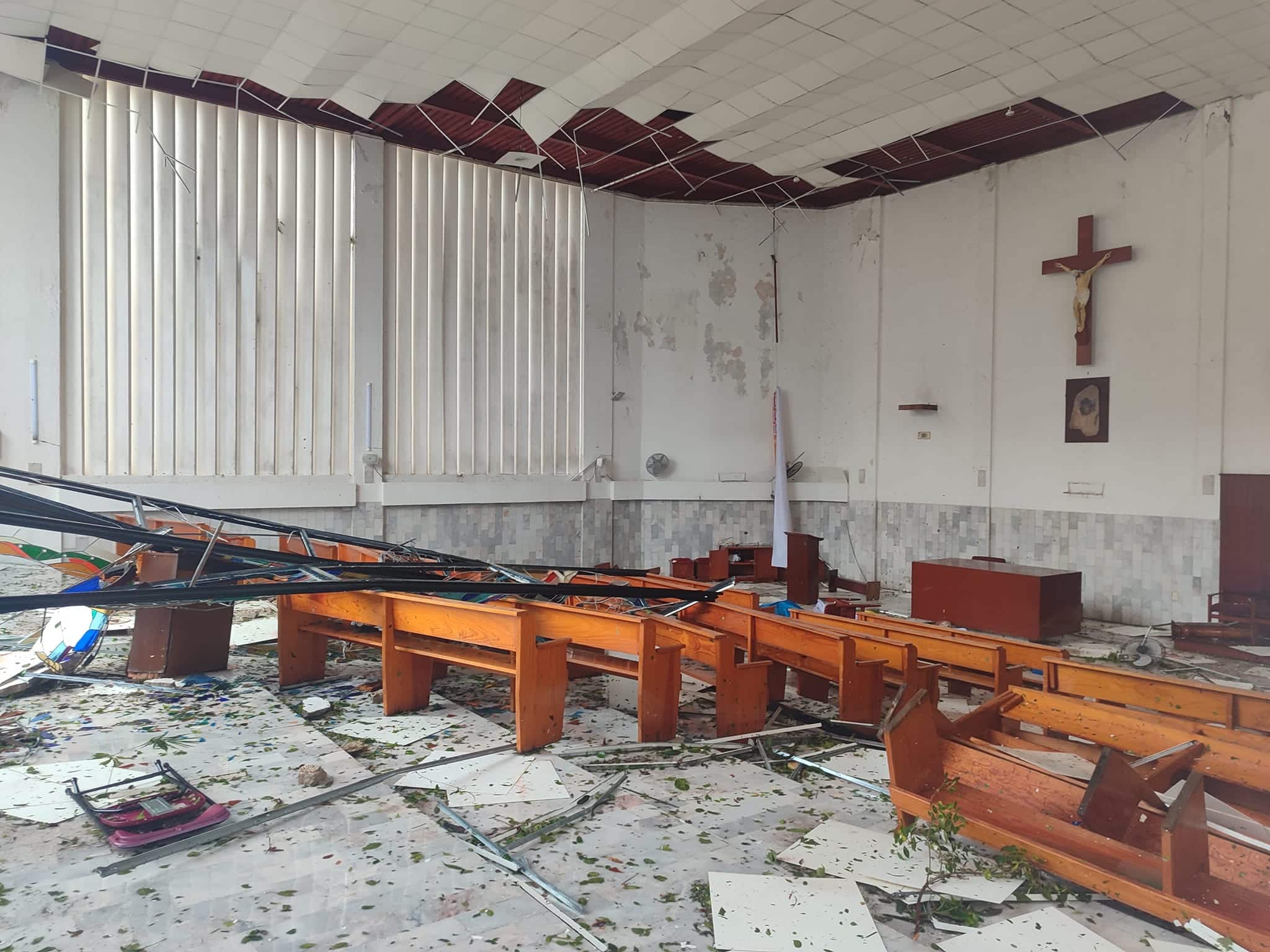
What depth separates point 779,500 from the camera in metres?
11.9

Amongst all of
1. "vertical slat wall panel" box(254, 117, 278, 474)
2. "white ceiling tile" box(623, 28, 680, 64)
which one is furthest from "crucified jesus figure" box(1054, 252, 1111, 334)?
"vertical slat wall panel" box(254, 117, 278, 474)

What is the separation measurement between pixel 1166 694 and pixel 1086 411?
5.91 metres

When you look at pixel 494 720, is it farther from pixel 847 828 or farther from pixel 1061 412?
pixel 1061 412

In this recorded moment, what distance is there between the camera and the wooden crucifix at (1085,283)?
9094 mm

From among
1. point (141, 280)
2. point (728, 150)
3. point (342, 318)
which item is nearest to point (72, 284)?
point (141, 280)

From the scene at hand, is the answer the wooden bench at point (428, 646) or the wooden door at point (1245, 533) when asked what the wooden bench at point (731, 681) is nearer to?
the wooden bench at point (428, 646)

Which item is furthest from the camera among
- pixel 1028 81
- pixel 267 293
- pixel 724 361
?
pixel 724 361

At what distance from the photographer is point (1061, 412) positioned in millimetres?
9461

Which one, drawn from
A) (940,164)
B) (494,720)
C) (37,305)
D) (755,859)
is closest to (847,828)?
(755,859)

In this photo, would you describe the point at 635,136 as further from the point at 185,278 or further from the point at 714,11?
the point at 185,278

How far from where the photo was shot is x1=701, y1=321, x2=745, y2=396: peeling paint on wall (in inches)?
475

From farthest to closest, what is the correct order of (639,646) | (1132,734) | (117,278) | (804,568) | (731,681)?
(804,568) → (117,278) → (731,681) → (639,646) → (1132,734)

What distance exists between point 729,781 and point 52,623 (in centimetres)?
484

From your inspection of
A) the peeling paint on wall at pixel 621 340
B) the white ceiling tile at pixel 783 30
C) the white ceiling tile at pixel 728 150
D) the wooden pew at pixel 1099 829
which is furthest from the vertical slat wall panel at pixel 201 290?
the wooden pew at pixel 1099 829
